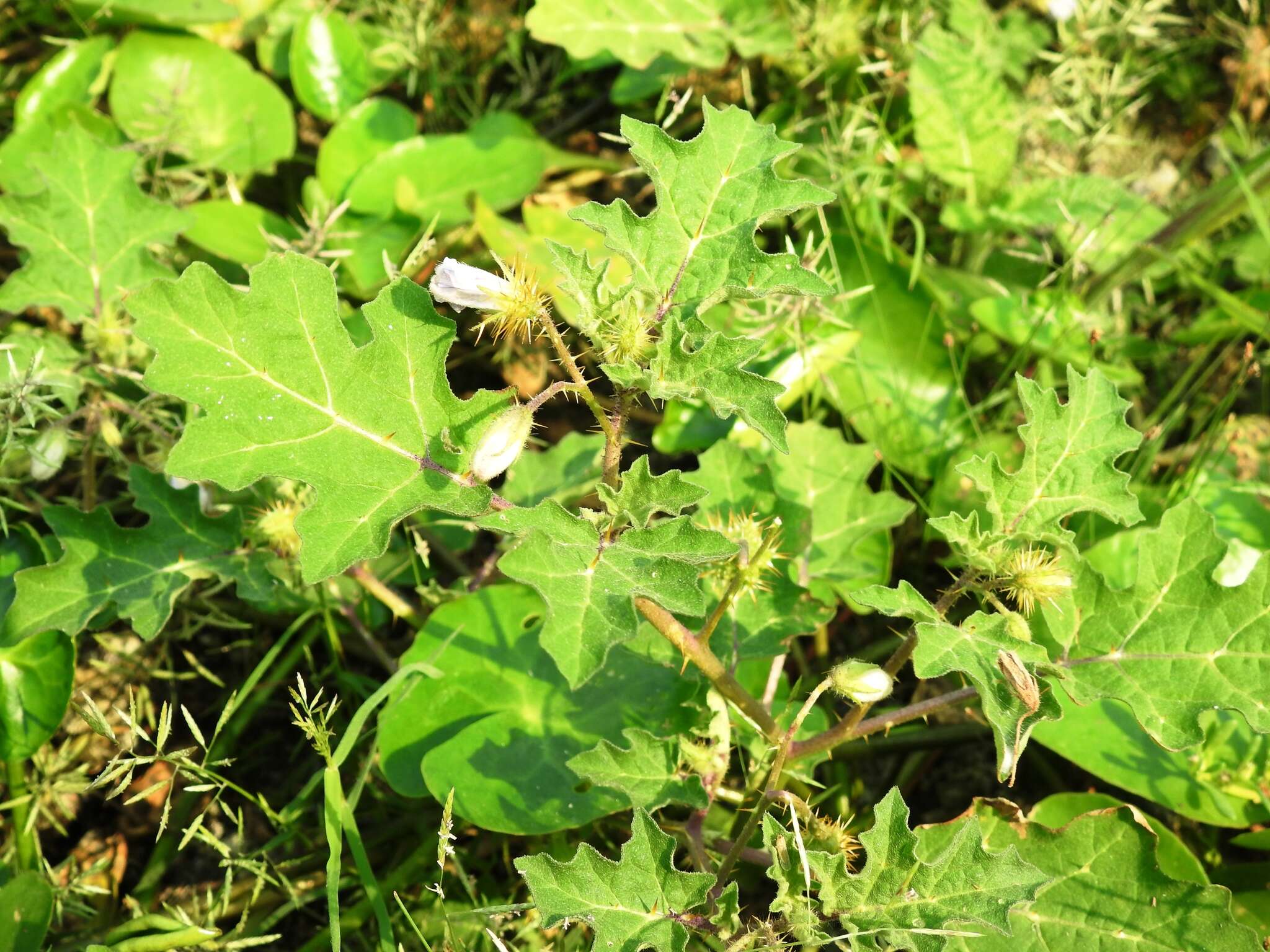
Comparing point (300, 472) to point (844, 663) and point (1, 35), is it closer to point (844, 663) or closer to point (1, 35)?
point (844, 663)

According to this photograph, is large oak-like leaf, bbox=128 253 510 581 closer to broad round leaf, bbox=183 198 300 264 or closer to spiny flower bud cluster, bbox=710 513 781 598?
spiny flower bud cluster, bbox=710 513 781 598

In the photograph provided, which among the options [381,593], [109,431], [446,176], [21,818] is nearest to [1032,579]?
[381,593]

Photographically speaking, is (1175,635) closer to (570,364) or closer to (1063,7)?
(570,364)

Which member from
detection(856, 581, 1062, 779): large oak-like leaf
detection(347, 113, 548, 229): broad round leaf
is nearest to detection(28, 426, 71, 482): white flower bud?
detection(347, 113, 548, 229): broad round leaf

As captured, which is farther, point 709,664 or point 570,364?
point 709,664

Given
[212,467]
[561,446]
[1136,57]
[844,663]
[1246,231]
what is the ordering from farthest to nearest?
[1136,57] < [1246,231] < [561,446] < [844,663] < [212,467]

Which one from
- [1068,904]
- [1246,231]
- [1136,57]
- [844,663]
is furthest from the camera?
[1136,57]

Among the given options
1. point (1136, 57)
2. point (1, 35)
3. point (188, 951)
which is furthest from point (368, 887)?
point (1136, 57)

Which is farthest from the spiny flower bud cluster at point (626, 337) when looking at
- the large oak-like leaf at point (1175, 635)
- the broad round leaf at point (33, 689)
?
the broad round leaf at point (33, 689)

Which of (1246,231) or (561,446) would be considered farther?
(1246,231)
